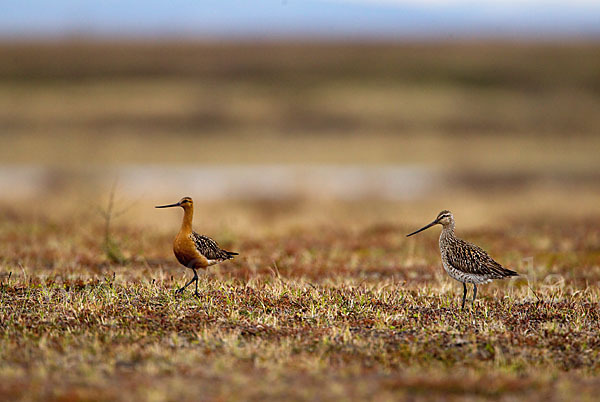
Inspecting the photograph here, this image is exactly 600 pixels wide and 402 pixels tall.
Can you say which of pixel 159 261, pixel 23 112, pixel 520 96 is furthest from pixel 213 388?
pixel 520 96

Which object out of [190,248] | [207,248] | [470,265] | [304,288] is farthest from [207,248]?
[470,265]

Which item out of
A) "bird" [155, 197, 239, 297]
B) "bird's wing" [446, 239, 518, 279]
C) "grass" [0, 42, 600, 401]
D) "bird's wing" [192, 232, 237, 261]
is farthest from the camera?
"bird's wing" [192, 232, 237, 261]

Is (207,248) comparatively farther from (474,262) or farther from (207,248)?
(474,262)

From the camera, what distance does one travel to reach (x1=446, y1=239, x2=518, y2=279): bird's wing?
1048 centimetres

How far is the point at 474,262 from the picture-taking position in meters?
10.5

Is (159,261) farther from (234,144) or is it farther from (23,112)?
(23,112)

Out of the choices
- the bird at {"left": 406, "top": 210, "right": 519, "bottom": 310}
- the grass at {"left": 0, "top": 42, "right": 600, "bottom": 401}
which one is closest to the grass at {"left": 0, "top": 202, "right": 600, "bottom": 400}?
the grass at {"left": 0, "top": 42, "right": 600, "bottom": 401}

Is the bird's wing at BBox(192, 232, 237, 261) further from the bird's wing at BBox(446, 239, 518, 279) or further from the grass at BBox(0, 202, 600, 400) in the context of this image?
the bird's wing at BBox(446, 239, 518, 279)

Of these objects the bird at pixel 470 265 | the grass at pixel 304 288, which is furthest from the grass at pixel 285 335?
the bird at pixel 470 265

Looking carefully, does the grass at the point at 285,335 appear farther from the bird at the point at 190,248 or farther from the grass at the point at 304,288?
the bird at the point at 190,248

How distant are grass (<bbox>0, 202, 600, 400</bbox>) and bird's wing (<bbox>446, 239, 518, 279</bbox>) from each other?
506mm

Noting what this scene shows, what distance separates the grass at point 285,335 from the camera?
24.9 feet

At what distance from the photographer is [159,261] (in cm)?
1490

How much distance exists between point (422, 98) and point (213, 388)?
64943 mm
